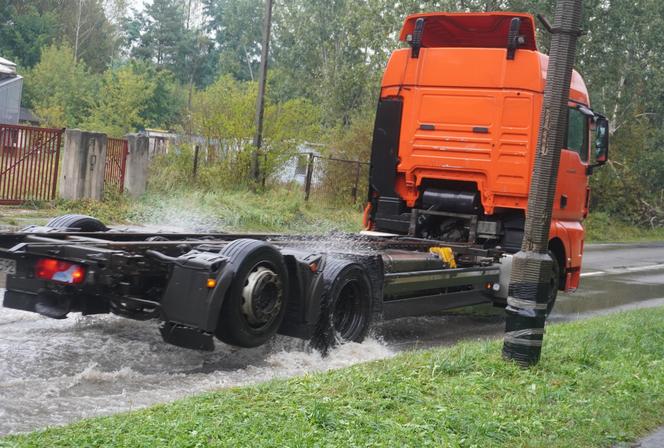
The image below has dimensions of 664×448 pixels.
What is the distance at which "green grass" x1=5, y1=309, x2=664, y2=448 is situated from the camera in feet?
15.2

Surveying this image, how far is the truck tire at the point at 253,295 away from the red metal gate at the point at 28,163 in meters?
12.0

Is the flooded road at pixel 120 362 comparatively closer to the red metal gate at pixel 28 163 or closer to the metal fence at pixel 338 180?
the red metal gate at pixel 28 163

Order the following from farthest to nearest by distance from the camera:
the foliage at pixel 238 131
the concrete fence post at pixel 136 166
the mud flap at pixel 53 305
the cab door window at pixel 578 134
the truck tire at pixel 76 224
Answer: the foliage at pixel 238 131, the concrete fence post at pixel 136 166, the cab door window at pixel 578 134, the truck tire at pixel 76 224, the mud flap at pixel 53 305

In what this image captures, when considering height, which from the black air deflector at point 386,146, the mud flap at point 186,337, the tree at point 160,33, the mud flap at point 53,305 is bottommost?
the mud flap at point 186,337

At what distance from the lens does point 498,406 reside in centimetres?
575

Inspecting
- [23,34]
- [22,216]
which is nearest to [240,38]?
[23,34]

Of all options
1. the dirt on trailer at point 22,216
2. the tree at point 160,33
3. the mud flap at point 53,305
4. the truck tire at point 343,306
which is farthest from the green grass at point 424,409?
the tree at point 160,33

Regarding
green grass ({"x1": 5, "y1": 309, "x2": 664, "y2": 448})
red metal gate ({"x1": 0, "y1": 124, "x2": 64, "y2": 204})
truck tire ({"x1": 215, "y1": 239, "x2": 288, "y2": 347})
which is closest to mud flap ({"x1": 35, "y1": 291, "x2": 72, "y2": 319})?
truck tire ({"x1": 215, "y1": 239, "x2": 288, "y2": 347})

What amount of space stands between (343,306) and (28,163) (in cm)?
1190

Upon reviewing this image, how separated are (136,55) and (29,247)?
80143 mm

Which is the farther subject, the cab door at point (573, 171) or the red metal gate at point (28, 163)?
the red metal gate at point (28, 163)

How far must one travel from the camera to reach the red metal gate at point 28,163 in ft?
57.4

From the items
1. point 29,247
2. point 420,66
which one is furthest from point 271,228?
point 29,247

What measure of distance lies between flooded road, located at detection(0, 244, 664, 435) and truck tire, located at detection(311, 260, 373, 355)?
0.43 feet
